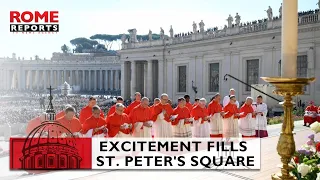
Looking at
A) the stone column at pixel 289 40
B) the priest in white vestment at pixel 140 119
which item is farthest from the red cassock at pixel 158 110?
the stone column at pixel 289 40

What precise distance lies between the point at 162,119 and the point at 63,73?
103568mm

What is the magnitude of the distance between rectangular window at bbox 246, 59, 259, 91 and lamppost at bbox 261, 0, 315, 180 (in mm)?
32845

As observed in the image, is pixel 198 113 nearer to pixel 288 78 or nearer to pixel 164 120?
pixel 164 120

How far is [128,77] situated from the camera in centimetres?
5525

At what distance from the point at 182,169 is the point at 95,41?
160588 millimetres

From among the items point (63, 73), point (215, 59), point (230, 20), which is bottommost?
point (215, 59)

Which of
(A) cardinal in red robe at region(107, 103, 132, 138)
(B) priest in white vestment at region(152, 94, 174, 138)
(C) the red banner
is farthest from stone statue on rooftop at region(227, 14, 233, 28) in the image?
(C) the red banner

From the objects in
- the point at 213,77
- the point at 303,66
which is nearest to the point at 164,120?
the point at 303,66

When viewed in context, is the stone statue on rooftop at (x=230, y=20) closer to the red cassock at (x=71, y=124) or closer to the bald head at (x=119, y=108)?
the bald head at (x=119, y=108)

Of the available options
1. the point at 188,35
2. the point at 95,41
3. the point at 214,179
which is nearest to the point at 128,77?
the point at 188,35

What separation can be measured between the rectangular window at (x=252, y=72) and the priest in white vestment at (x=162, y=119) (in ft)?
84.2

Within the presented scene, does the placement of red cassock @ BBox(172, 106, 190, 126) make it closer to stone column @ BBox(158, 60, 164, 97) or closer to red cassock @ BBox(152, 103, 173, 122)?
red cassock @ BBox(152, 103, 173, 122)

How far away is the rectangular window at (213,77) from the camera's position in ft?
133

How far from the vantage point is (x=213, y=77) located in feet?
135
